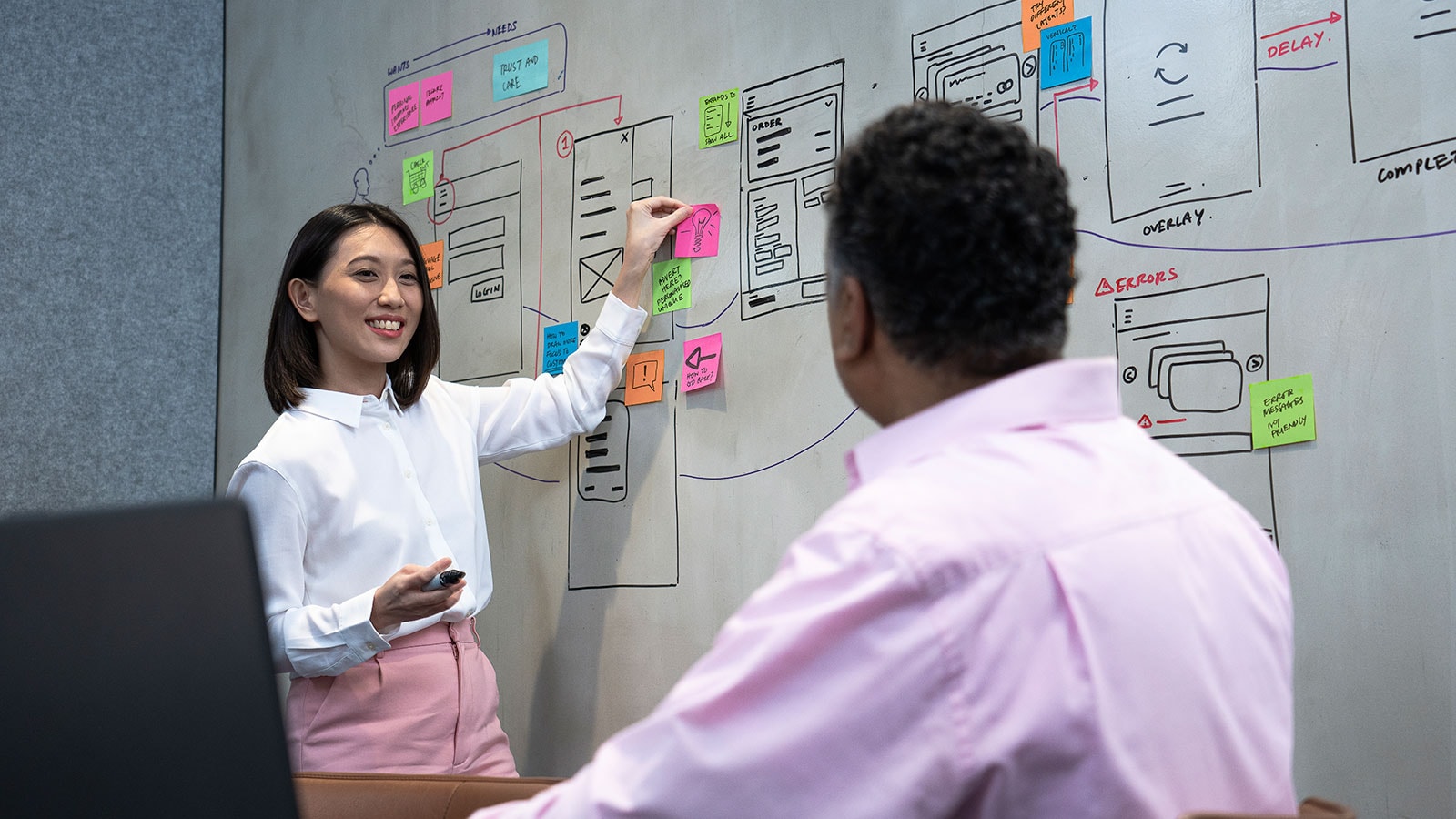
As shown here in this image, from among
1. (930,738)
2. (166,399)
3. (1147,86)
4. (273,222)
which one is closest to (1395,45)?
(1147,86)

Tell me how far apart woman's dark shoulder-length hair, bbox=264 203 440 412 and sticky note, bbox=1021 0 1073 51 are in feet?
3.45

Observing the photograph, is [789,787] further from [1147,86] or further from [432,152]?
[432,152]

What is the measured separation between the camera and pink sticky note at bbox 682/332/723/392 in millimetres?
1942

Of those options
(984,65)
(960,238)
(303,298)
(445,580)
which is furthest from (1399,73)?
(303,298)

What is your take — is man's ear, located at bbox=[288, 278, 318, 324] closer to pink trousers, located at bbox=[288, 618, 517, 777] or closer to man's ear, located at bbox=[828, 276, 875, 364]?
pink trousers, located at bbox=[288, 618, 517, 777]

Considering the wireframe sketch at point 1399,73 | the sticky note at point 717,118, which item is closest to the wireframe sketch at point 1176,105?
the wireframe sketch at point 1399,73

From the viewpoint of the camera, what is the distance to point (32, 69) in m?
2.79

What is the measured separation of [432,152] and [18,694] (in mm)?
2024

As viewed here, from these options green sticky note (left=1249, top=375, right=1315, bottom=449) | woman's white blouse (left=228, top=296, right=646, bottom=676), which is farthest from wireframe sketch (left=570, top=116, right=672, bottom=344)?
green sticky note (left=1249, top=375, right=1315, bottom=449)

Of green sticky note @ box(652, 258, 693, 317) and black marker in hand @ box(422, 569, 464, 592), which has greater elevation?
green sticky note @ box(652, 258, 693, 317)

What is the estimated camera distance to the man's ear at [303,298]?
195cm

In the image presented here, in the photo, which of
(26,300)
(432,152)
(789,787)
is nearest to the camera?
(789,787)

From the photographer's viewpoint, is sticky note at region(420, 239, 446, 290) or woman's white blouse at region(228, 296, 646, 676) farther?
sticky note at region(420, 239, 446, 290)

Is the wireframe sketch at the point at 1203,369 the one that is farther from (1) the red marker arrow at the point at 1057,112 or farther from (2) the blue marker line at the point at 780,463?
(2) the blue marker line at the point at 780,463
